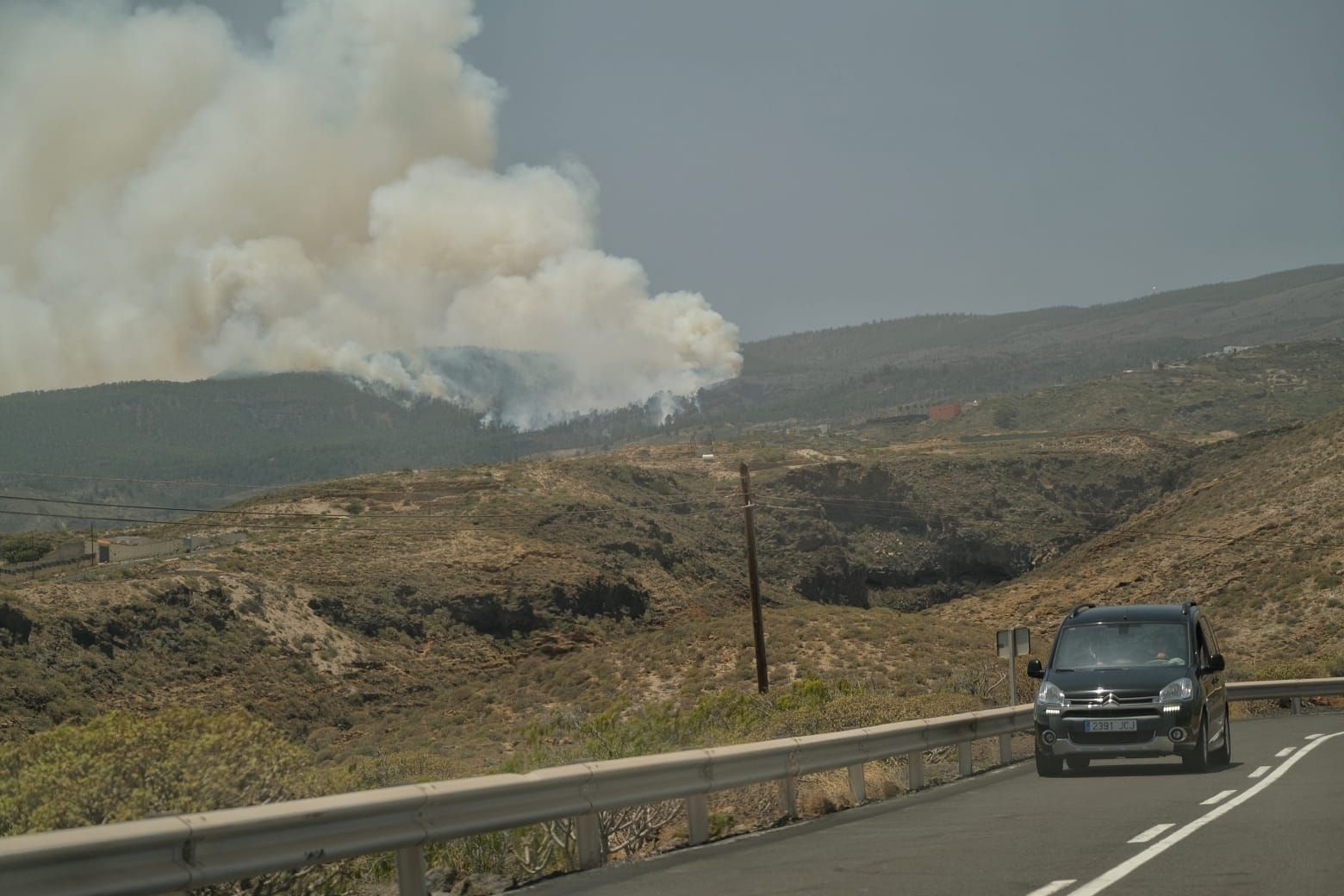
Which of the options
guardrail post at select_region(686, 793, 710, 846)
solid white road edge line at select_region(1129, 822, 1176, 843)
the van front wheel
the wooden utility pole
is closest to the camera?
solid white road edge line at select_region(1129, 822, 1176, 843)

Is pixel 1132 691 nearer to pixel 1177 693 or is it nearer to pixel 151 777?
pixel 1177 693

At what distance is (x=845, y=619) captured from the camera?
202 ft

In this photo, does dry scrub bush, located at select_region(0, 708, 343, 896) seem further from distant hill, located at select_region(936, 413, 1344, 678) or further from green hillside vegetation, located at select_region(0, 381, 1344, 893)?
distant hill, located at select_region(936, 413, 1344, 678)

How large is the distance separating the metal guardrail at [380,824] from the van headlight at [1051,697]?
4.04m

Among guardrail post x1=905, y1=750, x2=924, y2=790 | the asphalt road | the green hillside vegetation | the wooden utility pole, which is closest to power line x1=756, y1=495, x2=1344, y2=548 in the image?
the green hillside vegetation

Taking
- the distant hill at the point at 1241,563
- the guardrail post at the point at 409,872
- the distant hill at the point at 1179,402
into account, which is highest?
the distant hill at the point at 1179,402

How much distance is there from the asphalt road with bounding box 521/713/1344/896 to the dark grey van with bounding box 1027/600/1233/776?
0.59 m

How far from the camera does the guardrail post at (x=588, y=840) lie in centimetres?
1059


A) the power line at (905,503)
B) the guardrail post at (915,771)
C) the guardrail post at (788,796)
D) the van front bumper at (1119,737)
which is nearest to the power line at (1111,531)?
the power line at (905,503)

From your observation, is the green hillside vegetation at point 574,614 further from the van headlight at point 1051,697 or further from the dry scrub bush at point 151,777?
the van headlight at point 1051,697

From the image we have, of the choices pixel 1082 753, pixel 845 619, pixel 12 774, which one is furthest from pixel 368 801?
pixel 845 619

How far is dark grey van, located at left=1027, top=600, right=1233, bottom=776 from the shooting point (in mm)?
16766

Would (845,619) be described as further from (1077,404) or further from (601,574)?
(1077,404)

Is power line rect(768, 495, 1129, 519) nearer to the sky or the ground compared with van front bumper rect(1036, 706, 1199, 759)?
nearer to the sky
